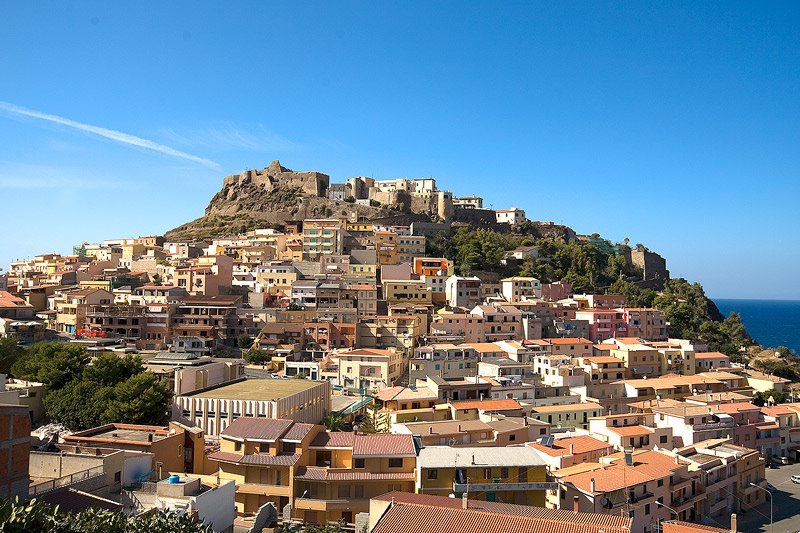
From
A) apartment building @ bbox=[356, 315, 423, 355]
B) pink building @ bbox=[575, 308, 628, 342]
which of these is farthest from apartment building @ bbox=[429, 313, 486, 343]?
pink building @ bbox=[575, 308, 628, 342]

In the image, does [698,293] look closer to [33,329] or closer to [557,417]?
[557,417]

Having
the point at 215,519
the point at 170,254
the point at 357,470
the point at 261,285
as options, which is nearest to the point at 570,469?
the point at 357,470

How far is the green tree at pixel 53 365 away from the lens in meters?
29.3

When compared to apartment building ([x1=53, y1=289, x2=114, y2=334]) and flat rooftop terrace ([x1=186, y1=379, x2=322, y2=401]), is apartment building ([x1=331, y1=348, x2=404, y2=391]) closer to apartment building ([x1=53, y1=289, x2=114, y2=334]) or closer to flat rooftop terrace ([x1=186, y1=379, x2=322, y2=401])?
flat rooftop terrace ([x1=186, y1=379, x2=322, y2=401])

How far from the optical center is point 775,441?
35469 millimetres

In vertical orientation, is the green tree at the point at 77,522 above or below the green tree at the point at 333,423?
above

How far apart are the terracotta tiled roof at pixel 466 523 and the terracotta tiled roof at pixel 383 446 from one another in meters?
4.55

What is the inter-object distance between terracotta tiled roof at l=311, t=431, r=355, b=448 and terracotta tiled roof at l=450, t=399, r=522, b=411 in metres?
8.75

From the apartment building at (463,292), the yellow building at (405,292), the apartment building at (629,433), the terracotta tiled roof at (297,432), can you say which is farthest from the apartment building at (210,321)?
the apartment building at (629,433)

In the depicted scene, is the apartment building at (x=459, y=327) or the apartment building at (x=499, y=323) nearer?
the apartment building at (x=459, y=327)

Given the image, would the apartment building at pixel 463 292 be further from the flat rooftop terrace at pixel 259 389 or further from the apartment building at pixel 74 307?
the apartment building at pixel 74 307

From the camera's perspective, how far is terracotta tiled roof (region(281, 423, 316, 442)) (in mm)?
21094

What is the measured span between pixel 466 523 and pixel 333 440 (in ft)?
24.6

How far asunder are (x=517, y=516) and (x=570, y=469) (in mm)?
8533
